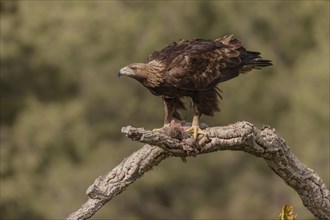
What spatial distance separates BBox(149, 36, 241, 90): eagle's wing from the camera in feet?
20.7

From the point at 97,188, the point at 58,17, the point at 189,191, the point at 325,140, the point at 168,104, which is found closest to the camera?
the point at 97,188

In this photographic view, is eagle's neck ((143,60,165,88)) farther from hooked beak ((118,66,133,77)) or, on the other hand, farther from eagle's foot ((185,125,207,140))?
eagle's foot ((185,125,207,140))

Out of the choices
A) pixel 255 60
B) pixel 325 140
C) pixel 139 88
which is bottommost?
pixel 255 60

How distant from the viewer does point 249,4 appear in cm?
2083

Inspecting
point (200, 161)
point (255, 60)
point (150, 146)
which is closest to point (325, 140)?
point (200, 161)

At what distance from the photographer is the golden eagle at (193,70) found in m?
6.23

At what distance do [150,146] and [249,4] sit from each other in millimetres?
15354

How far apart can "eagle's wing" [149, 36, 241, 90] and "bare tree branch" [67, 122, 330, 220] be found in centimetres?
52

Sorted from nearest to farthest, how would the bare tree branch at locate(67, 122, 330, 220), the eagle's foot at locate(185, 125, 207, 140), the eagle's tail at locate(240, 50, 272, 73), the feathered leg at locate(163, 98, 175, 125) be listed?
the bare tree branch at locate(67, 122, 330, 220), the eagle's foot at locate(185, 125, 207, 140), the feathered leg at locate(163, 98, 175, 125), the eagle's tail at locate(240, 50, 272, 73)

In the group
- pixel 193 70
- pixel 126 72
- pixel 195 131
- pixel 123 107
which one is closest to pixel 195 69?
pixel 193 70

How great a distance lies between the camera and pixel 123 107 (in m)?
19.5

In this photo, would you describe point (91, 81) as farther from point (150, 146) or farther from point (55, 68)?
point (150, 146)

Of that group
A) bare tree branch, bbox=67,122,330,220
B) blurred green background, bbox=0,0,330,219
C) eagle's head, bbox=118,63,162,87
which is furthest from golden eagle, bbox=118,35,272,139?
blurred green background, bbox=0,0,330,219

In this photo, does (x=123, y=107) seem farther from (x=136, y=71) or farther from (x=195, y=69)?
(x=136, y=71)
